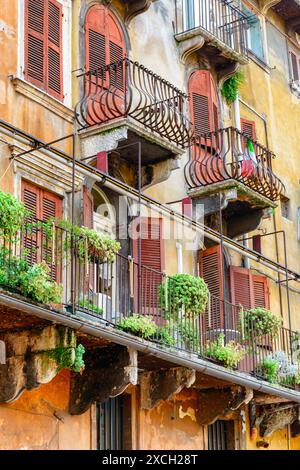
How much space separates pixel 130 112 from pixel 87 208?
5.80ft

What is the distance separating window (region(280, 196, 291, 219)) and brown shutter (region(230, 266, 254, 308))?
9.83ft

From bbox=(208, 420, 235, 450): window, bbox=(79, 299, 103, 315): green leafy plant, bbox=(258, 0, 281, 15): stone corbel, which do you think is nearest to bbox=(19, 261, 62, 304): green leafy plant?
bbox=(79, 299, 103, 315): green leafy plant

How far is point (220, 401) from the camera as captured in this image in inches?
756

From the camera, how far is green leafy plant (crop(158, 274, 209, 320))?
1775cm

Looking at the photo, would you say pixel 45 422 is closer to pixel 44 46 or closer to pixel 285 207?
pixel 44 46

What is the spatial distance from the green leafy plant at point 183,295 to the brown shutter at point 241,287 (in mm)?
3535

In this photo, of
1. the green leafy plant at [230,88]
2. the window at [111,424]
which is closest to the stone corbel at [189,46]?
the green leafy plant at [230,88]

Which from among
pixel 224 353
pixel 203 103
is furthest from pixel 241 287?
pixel 224 353

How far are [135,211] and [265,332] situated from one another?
2.99 metres

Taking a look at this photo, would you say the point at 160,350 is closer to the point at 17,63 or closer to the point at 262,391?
the point at 262,391

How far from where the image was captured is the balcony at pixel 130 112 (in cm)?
1828

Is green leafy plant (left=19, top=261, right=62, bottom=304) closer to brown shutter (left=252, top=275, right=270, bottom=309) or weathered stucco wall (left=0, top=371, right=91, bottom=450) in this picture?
weathered stucco wall (left=0, top=371, right=91, bottom=450)

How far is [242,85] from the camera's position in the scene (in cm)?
2388
